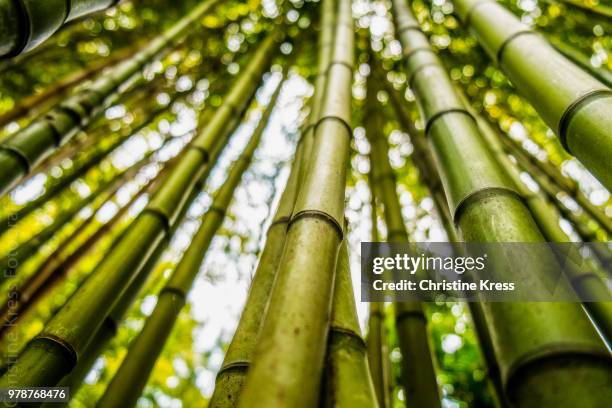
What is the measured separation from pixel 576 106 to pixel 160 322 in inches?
68.6

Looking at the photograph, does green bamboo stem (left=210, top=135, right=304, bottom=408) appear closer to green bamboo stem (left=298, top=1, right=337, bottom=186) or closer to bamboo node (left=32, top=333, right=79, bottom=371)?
green bamboo stem (left=298, top=1, right=337, bottom=186)

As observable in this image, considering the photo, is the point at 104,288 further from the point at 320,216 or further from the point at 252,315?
the point at 320,216

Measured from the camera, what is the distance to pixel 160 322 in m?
1.79

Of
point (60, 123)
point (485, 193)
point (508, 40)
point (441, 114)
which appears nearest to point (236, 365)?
point (485, 193)

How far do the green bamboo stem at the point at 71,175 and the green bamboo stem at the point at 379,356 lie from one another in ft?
6.62

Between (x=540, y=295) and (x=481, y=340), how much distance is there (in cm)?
114

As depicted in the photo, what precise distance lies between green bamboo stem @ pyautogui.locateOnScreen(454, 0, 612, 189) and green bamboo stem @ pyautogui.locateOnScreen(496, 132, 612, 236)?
1.50m

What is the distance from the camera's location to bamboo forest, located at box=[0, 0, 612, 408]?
0.85 m

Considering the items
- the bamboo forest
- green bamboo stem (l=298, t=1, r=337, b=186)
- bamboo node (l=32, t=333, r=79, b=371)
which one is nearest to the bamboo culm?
the bamboo forest

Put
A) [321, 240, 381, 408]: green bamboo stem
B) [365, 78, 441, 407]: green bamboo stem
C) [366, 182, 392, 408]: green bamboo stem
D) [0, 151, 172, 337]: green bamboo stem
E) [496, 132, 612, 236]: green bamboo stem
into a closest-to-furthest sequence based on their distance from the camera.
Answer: [321, 240, 381, 408]: green bamboo stem, [365, 78, 441, 407]: green bamboo stem, [366, 182, 392, 408]: green bamboo stem, [0, 151, 172, 337]: green bamboo stem, [496, 132, 612, 236]: green bamboo stem

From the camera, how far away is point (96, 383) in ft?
11.3

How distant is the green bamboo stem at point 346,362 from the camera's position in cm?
80

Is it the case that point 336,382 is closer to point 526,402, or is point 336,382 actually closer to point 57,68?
point 526,402

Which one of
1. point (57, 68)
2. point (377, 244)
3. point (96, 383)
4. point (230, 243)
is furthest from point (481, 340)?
point (57, 68)
